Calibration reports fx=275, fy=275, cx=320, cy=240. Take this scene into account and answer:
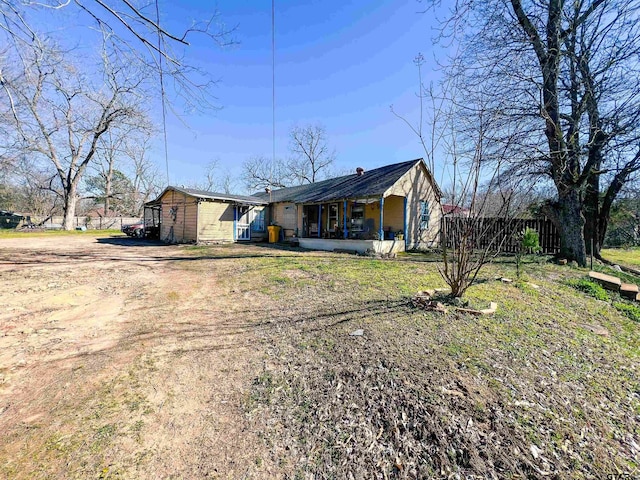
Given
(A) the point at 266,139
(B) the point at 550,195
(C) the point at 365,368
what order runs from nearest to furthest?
(C) the point at 365,368, (B) the point at 550,195, (A) the point at 266,139

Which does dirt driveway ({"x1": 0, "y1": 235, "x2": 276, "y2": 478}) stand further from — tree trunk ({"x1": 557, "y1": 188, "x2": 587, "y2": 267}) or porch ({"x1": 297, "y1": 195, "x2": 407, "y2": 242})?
tree trunk ({"x1": 557, "y1": 188, "x2": 587, "y2": 267})

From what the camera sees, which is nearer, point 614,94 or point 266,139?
point 614,94

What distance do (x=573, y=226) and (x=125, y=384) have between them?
1221cm

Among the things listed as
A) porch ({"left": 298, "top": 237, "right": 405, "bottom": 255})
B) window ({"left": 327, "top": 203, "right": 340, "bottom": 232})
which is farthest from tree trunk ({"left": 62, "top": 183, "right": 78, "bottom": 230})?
window ({"left": 327, "top": 203, "right": 340, "bottom": 232})

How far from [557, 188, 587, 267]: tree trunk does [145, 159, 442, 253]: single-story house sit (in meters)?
4.58

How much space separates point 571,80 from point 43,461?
12968mm

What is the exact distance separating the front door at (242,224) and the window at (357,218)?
6499mm

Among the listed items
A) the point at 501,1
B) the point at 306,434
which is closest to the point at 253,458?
the point at 306,434

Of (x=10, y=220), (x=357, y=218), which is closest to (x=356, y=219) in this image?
(x=357, y=218)

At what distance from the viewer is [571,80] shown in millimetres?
8234

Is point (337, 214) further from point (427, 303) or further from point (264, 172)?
point (264, 172)

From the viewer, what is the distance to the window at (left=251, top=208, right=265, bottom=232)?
57.4 feet

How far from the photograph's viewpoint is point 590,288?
5980 mm

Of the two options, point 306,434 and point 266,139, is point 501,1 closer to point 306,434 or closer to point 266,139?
point 306,434
